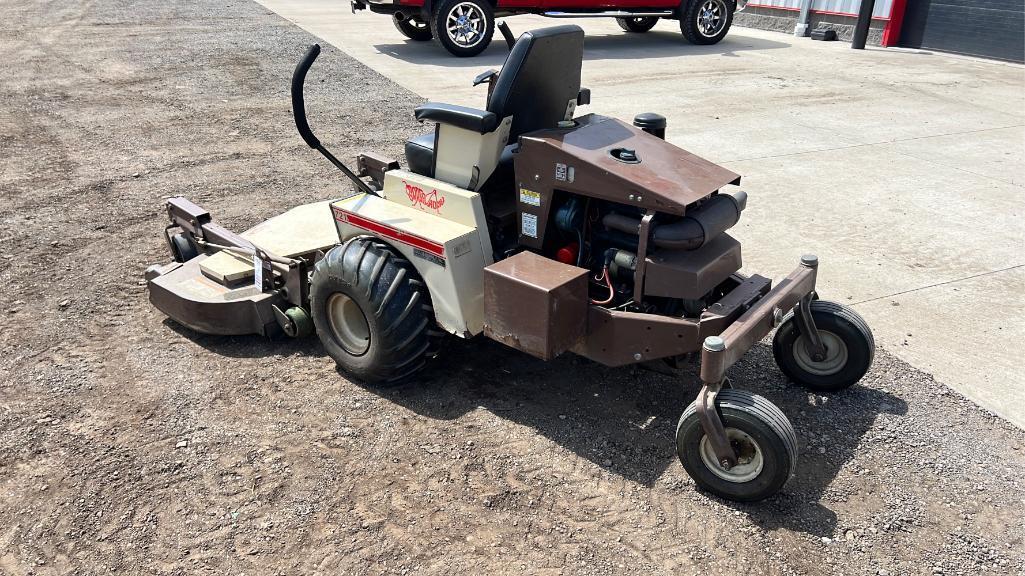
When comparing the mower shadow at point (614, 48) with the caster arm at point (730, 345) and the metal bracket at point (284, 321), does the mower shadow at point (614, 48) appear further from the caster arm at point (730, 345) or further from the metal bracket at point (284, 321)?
the caster arm at point (730, 345)

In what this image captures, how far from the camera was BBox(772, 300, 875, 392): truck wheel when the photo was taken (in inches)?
141

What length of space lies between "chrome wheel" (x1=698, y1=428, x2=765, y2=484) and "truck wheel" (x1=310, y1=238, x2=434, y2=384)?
1.35 m

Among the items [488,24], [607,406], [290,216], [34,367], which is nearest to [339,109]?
[488,24]

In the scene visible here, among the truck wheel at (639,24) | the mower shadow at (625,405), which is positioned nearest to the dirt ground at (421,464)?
the mower shadow at (625,405)

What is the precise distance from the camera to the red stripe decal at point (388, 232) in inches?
135

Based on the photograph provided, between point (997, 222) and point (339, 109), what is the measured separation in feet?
22.2

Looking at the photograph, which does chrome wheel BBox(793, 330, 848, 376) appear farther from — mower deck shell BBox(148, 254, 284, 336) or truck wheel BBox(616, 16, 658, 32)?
truck wheel BBox(616, 16, 658, 32)

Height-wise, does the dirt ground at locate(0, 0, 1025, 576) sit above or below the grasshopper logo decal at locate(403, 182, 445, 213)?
below

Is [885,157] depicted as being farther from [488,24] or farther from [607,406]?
[488,24]

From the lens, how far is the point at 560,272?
10.5 feet

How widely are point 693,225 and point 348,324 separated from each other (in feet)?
5.84

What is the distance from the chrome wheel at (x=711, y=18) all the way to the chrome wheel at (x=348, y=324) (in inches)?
446

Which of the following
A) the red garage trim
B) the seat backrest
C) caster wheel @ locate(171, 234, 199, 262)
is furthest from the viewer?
the red garage trim

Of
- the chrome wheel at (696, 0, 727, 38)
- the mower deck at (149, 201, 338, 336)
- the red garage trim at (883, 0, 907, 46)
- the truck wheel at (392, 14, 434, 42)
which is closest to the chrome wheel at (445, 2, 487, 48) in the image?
the truck wheel at (392, 14, 434, 42)
